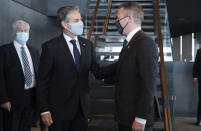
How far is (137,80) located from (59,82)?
0.76 m

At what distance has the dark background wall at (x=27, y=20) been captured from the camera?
525 centimetres

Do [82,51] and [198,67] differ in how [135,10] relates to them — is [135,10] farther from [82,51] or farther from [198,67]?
[198,67]

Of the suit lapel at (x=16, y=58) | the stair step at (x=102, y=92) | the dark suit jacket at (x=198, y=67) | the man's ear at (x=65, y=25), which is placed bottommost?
the stair step at (x=102, y=92)

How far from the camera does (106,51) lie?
7.35m

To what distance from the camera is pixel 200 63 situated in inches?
240

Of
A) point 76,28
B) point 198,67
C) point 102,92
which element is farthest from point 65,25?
point 198,67

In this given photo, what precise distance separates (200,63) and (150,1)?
3520 mm

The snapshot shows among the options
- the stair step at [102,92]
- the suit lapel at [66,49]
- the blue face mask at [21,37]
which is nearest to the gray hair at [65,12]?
the suit lapel at [66,49]

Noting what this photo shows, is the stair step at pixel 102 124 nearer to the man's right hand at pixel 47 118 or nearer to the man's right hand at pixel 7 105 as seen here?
the man's right hand at pixel 7 105

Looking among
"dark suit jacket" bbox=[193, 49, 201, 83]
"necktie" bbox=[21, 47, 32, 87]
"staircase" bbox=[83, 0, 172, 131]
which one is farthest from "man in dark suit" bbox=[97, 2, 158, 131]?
"dark suit jacket" bbox=[193, 49, 201, 83]

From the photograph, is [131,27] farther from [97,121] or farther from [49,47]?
[97,121]

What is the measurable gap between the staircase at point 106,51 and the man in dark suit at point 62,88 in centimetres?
251

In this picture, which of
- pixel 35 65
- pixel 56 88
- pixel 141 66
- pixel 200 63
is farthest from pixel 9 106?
A: pixel 200 63

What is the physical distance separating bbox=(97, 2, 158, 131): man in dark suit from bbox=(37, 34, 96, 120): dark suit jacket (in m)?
0.45
